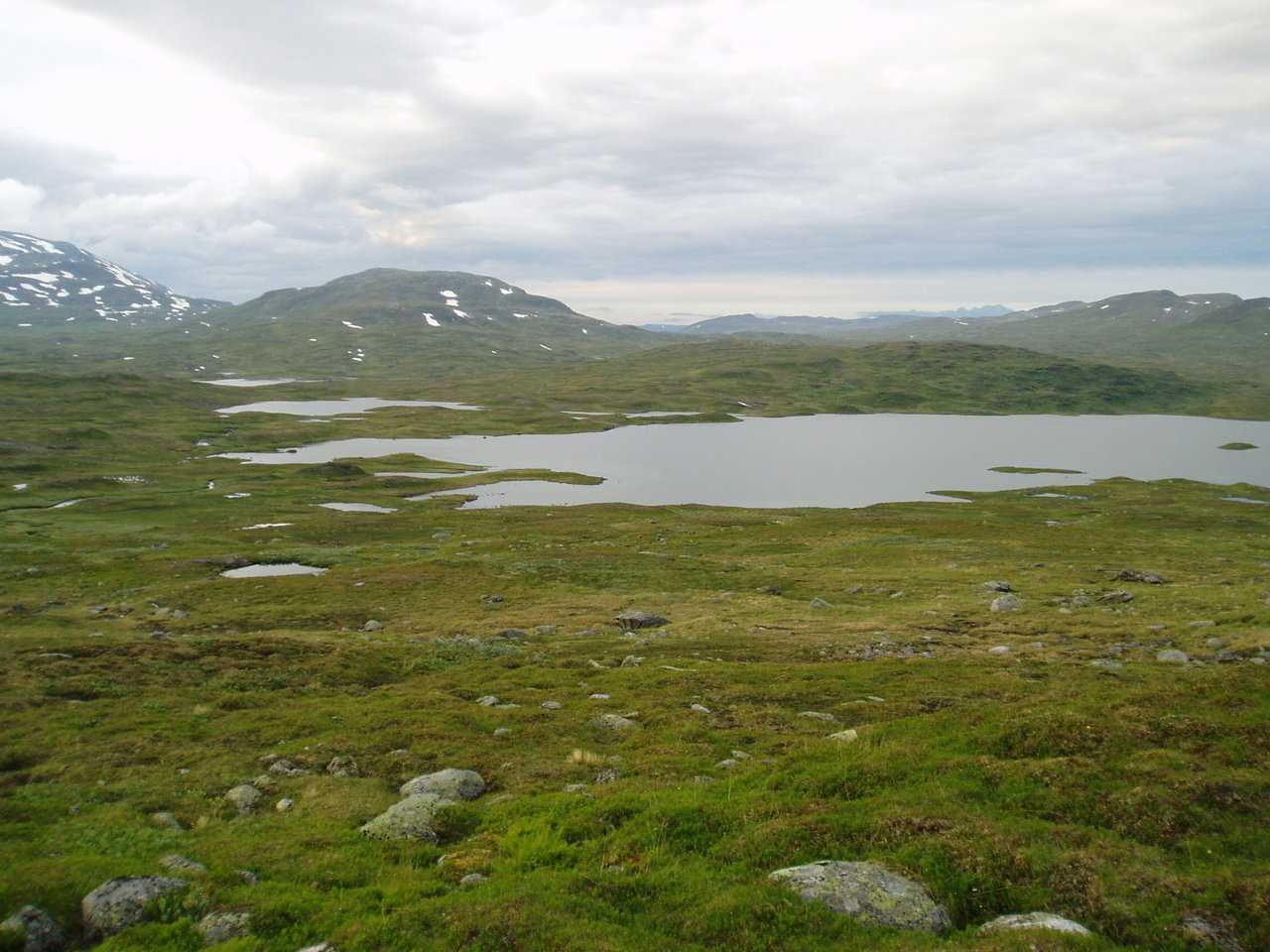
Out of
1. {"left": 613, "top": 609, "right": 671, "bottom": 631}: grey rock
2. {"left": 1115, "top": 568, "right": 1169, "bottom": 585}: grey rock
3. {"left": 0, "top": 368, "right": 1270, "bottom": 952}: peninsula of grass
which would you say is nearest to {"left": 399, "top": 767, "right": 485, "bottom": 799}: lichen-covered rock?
{"left": 0, "top": 368, "right": 1270, "bottom": 952}: peninsula of grass

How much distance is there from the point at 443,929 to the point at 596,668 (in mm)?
18105

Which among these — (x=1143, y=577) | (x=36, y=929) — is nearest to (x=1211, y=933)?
(x=36, y=929)

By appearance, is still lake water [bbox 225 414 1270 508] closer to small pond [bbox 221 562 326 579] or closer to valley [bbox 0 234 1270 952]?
small pond [bbox 221 562 326 579]

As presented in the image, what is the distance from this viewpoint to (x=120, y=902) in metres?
10.4

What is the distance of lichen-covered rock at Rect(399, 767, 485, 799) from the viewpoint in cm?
1572

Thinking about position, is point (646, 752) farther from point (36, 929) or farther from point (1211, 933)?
point (36, 929)

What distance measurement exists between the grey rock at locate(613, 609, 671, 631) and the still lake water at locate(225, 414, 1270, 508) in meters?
66.4

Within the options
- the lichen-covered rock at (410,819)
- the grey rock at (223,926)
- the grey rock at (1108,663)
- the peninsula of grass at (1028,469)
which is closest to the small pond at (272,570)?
the lichen-covered rock at (410,819)

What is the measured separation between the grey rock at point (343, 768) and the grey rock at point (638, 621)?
68.9 ft

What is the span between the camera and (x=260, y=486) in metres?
106

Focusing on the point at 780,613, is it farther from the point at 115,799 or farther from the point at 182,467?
the point at 182,467

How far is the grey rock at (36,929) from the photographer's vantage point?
9664 mm

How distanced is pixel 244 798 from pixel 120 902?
5.07 metres

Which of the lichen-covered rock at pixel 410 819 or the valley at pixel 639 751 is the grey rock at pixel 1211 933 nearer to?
the valley at pixel 639 751
